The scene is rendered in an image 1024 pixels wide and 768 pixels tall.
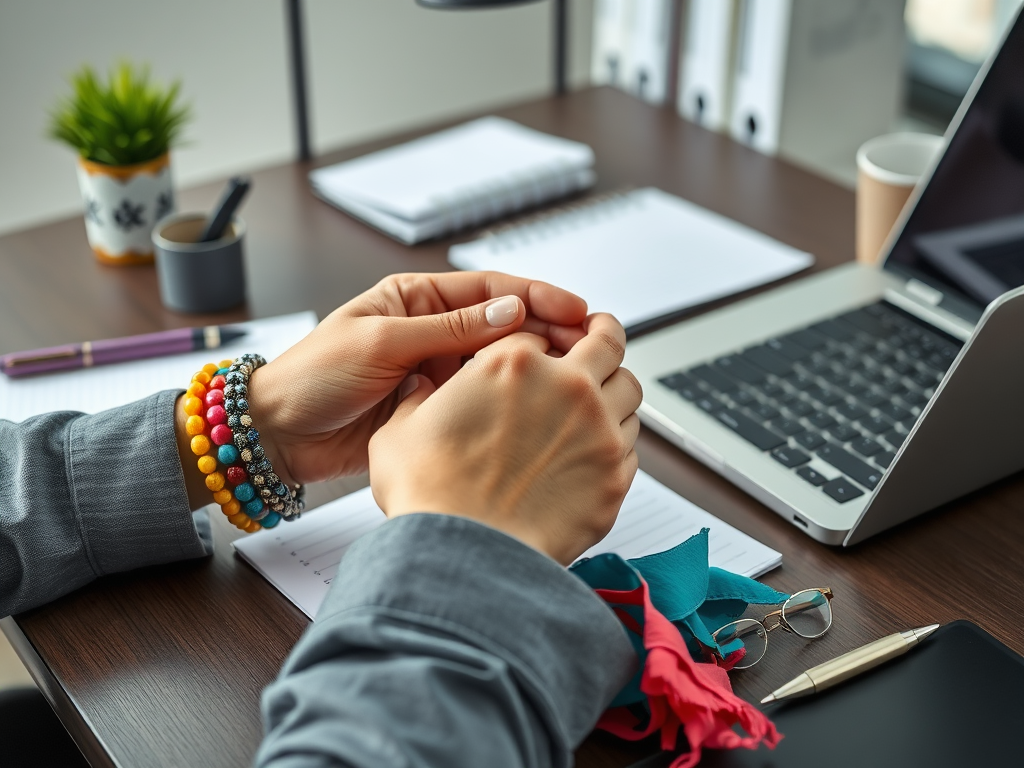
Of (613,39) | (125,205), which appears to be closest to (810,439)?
(125,205)

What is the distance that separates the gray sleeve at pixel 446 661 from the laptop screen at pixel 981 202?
56 centimetres

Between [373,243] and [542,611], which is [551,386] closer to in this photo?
[542,611]

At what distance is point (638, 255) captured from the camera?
1154 mm

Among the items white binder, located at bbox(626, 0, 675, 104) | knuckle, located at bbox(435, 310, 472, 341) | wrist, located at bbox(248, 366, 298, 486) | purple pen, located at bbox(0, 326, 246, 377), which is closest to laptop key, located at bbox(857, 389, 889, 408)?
knuckle, located at bbox(435, 310, 472, 341)

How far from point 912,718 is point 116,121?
3.02ft

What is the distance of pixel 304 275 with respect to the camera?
1152 millimetres

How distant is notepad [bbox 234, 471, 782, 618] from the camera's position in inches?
28.6

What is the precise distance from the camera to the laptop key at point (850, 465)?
778 millimetres

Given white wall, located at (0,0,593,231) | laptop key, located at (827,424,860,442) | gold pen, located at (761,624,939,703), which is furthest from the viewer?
white wall, located at (0,0,593,231)

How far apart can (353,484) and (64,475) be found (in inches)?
8.4

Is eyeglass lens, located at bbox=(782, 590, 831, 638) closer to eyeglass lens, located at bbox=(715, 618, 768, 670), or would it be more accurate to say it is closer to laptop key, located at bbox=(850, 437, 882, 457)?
eyeglass lens, located at bbox=(715, 618, 768, 670)

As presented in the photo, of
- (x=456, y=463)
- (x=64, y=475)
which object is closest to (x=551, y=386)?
(x=456, y=463)

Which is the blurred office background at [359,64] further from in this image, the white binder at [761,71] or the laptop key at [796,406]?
the laptop key at [796,406]

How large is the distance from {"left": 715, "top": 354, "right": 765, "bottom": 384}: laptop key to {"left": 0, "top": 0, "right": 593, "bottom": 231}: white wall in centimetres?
116
